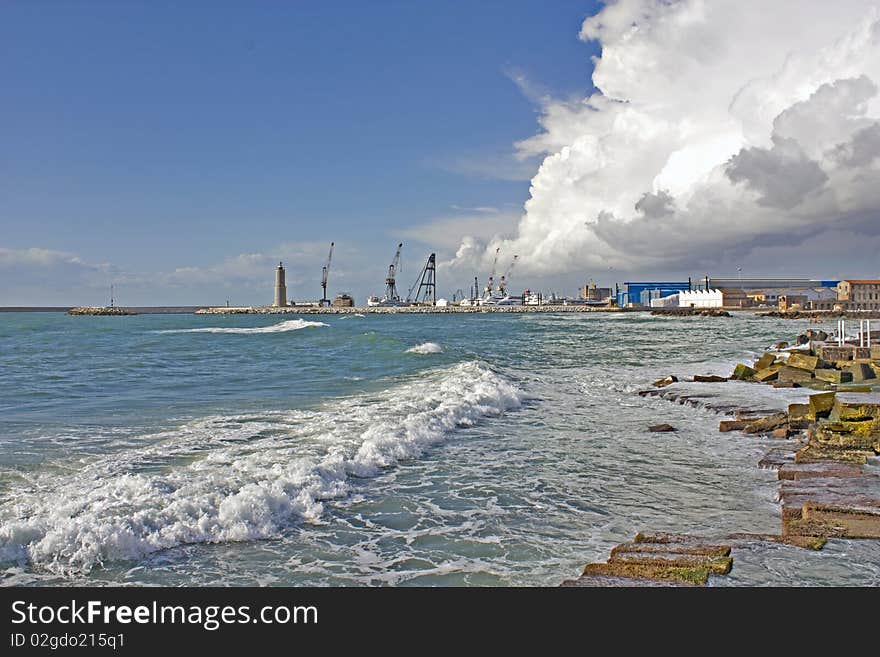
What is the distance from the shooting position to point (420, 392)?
60.2ft

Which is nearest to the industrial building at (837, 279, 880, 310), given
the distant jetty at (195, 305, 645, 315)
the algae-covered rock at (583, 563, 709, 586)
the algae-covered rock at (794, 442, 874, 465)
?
the distant jetty at (195, 305, 645, 315)

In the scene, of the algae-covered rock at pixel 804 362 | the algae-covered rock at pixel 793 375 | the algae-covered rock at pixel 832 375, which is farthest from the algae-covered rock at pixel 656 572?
the algae-covered rock at pixel 804 362

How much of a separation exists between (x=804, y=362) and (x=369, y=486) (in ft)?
57.0

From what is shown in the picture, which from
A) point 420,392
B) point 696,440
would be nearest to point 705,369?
point 420,392

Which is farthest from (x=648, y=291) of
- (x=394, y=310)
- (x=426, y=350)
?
(x=426, y=350)

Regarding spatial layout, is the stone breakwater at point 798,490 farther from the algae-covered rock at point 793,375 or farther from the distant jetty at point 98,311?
the distant jetty at point 98,311

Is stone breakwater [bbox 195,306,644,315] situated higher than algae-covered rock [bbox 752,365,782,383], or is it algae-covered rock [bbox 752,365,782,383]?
stone breakwater [bbox 195,306,644,315]

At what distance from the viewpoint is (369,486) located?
9094mm

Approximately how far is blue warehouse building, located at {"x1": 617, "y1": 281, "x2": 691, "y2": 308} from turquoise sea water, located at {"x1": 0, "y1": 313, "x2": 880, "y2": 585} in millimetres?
145165

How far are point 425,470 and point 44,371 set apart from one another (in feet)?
67.2

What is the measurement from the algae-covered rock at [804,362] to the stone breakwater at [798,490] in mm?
3611

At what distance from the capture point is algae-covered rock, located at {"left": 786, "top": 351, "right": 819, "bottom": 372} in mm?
21109

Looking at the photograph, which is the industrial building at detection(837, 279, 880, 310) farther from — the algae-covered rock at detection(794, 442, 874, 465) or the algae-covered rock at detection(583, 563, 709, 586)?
the algae-covered rock at detection(583, 563, 709, 586)
